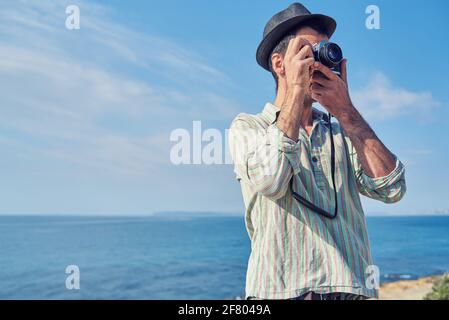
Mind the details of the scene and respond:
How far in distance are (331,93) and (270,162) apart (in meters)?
0.43

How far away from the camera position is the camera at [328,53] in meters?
1.72

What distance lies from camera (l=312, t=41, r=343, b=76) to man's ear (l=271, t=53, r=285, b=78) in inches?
6.7

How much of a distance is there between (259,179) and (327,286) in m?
0.39

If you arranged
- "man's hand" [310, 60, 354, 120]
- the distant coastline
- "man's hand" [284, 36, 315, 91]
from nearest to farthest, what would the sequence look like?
"man's hand" [284, 36, 315, 91] < "man's hand" [310, 60, 354, 120] < the distant coastline

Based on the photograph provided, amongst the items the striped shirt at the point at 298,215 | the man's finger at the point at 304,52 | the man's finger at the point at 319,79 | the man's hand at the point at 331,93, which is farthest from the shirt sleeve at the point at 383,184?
the man's finger at the point at 304,52

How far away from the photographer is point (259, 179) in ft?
4.95

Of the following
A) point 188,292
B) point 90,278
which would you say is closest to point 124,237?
point 90,278

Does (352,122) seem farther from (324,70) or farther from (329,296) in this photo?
(329,296)

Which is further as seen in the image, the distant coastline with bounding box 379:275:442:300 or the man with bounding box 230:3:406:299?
the distant coastline with bounding box 379:275:442:300

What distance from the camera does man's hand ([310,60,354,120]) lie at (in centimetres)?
176

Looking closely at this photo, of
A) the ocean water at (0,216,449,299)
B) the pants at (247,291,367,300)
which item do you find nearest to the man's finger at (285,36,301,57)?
the pants at (247,291,367,300)

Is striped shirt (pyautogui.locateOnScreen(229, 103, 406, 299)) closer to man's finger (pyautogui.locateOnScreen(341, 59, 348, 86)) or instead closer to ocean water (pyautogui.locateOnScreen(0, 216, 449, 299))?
man's finger (pyautogui.locateOnScreen(341, 59, 348, 86))

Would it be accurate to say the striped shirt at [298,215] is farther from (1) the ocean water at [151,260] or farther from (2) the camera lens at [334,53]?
(1) the ocean water at [151,260]
